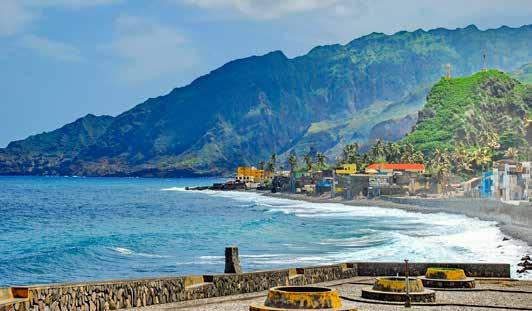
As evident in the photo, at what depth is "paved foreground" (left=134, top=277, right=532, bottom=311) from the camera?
26.8 meters

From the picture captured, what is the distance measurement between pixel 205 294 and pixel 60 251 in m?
59.7

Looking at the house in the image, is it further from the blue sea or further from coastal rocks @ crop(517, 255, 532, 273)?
coastal rocks @ crop(517, 255, 532, 273)

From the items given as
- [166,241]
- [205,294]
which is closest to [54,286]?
[205,294]

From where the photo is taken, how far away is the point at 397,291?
94.1 feet

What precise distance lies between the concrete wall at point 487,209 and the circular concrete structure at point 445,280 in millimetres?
82096

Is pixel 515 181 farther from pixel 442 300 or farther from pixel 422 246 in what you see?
pixel 442 300

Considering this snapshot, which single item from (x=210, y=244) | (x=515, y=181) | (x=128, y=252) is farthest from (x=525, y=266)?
(x=515, y=181)

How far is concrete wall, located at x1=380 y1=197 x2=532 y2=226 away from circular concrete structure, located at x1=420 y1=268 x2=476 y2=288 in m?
82.1

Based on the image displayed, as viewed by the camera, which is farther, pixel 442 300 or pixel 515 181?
pixel 515 181

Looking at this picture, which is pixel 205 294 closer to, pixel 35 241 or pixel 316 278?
pixel 316 278

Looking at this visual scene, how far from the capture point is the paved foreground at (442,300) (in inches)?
1056

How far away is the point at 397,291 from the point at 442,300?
1.51 meters

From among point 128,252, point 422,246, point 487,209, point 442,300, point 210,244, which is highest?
point 487,209

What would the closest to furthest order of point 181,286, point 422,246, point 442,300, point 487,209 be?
1. point 181,286
2. point 442,300
3. point 422,246
4. point 487,209
